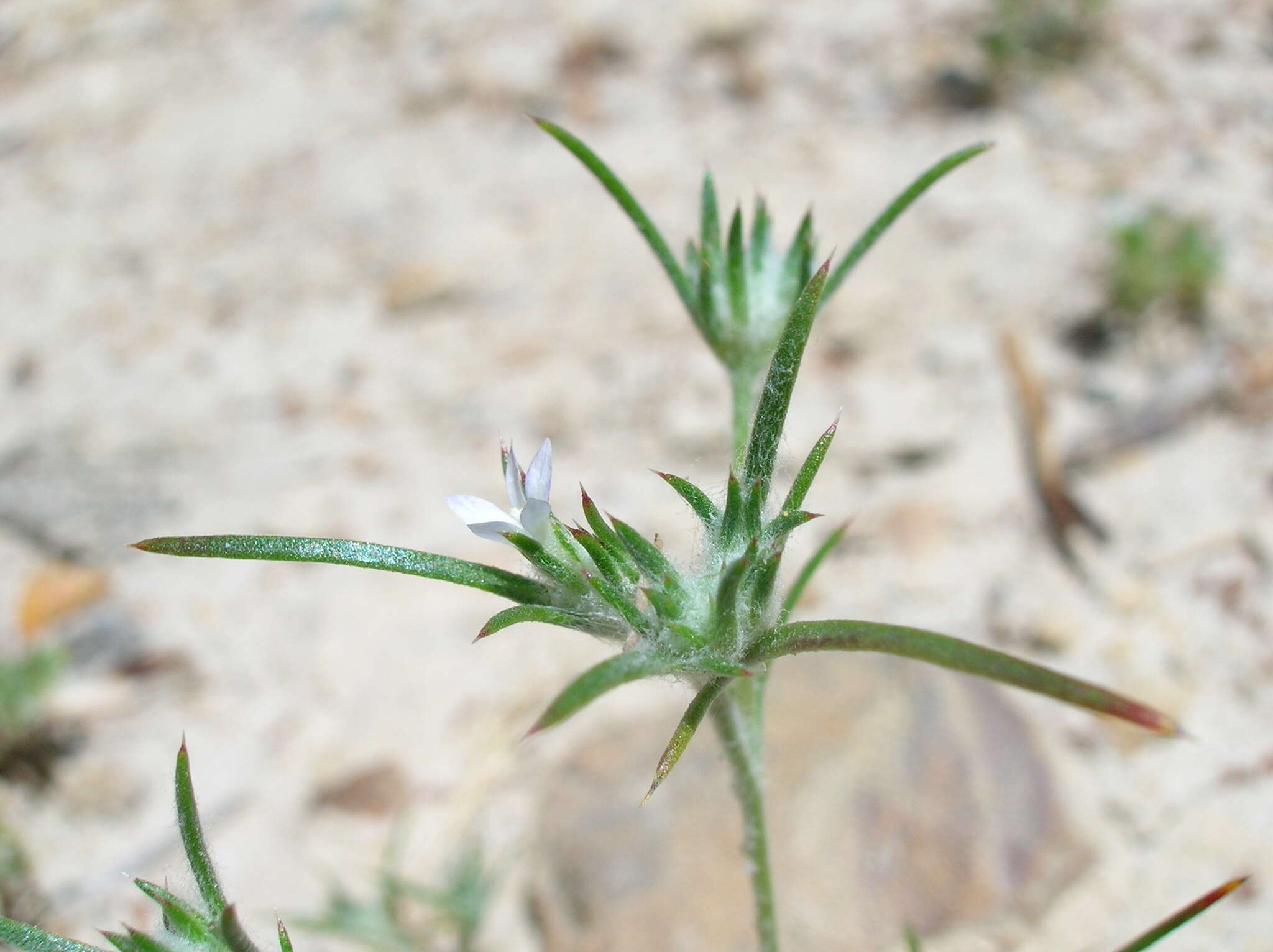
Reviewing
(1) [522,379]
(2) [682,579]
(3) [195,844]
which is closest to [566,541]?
(2) [682,579]

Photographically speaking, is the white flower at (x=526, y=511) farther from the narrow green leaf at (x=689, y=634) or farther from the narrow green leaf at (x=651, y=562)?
the narrow green leaf at (x=689, y=634)

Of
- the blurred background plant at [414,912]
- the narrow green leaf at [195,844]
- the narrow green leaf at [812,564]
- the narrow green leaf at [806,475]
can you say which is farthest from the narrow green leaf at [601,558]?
the blurred background plant at [414,912]

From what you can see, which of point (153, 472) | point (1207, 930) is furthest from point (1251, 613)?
point (153, 472)

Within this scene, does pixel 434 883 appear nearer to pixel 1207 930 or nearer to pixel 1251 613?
pixel 1207 930

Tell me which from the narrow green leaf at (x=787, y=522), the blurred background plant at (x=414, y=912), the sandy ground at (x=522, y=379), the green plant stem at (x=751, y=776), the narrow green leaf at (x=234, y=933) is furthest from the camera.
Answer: the sandy ground at (x=522, y=379)

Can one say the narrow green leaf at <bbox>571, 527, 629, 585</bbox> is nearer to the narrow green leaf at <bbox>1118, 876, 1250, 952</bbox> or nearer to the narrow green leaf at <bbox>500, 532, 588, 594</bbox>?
the narrow green leaf at <bbox>500, 532, 588, 594</bbox>

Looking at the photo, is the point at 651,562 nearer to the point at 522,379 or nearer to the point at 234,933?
the point at 234,933
